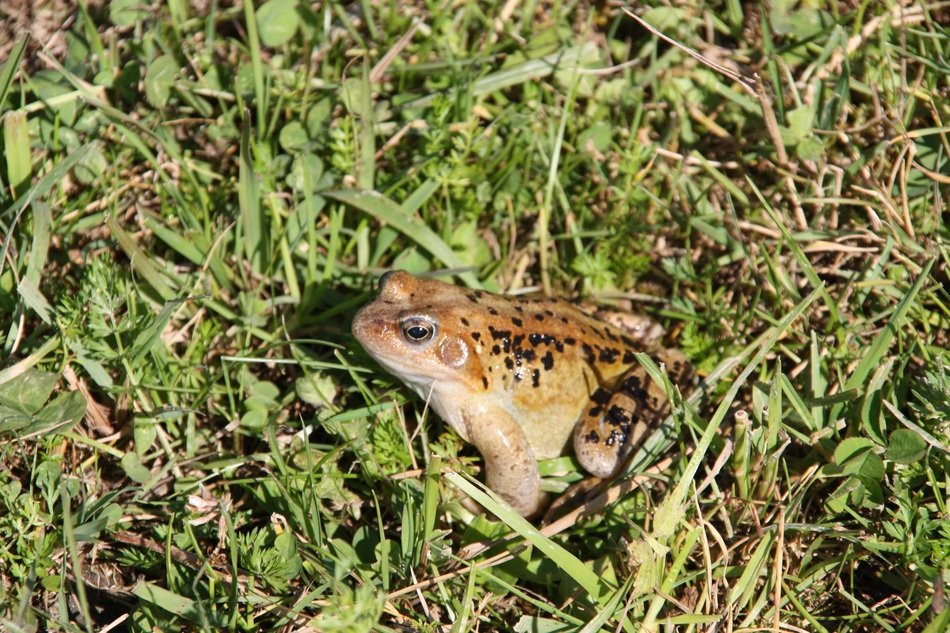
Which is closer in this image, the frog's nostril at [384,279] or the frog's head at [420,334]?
the frog's head at [420,334]

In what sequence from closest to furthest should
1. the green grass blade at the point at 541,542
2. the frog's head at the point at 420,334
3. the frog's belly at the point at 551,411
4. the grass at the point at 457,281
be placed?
the green grass blade at the point at 541,542 → the grass at the point at 457,281 → the frog's head at the point at 420,334 → the frog's belly at the point at 551,411

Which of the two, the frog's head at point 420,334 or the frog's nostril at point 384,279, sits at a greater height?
the frog's nostril at point 384,279

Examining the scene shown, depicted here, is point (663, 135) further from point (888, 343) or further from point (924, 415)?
point (924, 415)

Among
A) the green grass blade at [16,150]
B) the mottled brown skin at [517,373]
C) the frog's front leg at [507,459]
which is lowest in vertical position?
the frog's front leg at [507,459]

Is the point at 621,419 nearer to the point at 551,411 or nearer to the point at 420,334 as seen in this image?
the point at 551,411

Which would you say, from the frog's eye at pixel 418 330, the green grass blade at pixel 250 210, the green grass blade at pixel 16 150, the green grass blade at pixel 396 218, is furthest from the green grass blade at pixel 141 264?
the frog's eye at pixel 418 330

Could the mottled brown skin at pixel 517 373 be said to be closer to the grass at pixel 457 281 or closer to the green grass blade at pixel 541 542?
the grass at pixel 457 281

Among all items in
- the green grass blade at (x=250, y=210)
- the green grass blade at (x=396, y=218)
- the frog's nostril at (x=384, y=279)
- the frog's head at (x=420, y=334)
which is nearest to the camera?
the frog's head at (x=420, y=334)

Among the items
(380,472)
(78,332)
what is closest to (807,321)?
(380,472)
